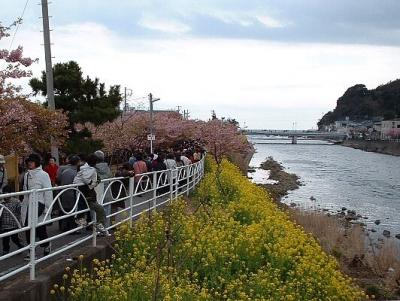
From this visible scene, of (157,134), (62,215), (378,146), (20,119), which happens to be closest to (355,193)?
(157,134)

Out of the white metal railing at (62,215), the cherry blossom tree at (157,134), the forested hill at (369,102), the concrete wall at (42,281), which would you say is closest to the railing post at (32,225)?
the white metal railing at (62,215)

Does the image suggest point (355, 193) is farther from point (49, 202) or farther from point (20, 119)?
point (49, 202)

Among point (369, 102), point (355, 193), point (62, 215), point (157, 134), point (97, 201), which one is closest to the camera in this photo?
point (62, 215)

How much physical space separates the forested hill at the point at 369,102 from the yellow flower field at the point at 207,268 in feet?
453

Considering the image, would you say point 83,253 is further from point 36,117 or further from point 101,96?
point 101,96

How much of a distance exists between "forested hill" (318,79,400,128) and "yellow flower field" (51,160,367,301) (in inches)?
5439

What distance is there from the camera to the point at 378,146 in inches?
4035

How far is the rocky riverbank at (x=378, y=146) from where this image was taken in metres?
93.6

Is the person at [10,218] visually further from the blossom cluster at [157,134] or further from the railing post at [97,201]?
the blossom cluster at [157,134]

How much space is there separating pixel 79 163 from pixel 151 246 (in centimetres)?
214

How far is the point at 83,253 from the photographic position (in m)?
6.30

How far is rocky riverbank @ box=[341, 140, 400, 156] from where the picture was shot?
93.6m

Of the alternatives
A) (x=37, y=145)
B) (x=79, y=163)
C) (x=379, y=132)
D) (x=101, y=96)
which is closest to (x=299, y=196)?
(x=101, y=96)

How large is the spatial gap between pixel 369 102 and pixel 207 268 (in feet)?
503
